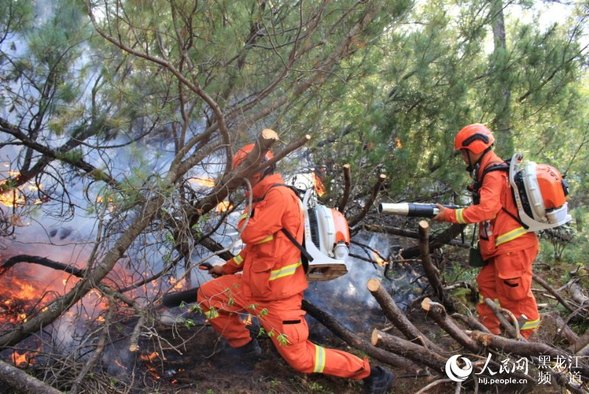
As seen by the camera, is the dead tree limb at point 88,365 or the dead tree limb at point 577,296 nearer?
the dead tree limb at point 88,365

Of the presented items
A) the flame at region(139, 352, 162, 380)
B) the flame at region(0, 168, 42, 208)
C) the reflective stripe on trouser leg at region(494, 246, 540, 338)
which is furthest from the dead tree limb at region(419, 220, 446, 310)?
the flame at region(0, 168, 42, 208)

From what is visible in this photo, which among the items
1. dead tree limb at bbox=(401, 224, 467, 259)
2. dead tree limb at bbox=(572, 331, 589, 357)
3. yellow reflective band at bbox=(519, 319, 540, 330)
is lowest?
dead tree limb at bbox=(572, 331, 589, 357)

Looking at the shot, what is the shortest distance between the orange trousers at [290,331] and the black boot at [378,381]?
0.21 feet

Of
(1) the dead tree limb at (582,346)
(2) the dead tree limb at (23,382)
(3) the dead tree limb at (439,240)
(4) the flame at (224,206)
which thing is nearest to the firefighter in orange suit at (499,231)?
(1) the dead tree limb at (582,346)

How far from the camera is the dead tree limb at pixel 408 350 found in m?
3.36

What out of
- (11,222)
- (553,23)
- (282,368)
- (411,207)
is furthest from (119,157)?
(553,23)

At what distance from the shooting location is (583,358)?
12.3 feet

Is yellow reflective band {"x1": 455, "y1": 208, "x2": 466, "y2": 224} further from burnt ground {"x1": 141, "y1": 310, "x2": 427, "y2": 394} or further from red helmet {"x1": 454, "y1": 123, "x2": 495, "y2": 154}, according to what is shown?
burnt ground {"x1": 141, "y1": 310, "x2": 427, "y2": 394}

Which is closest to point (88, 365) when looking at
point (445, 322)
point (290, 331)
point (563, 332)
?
point (290, 331)

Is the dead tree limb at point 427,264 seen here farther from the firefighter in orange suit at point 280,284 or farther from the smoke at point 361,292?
the firefighter in orange suit at point 280,284

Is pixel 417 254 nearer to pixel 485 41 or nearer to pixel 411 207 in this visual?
pixel 411 207
